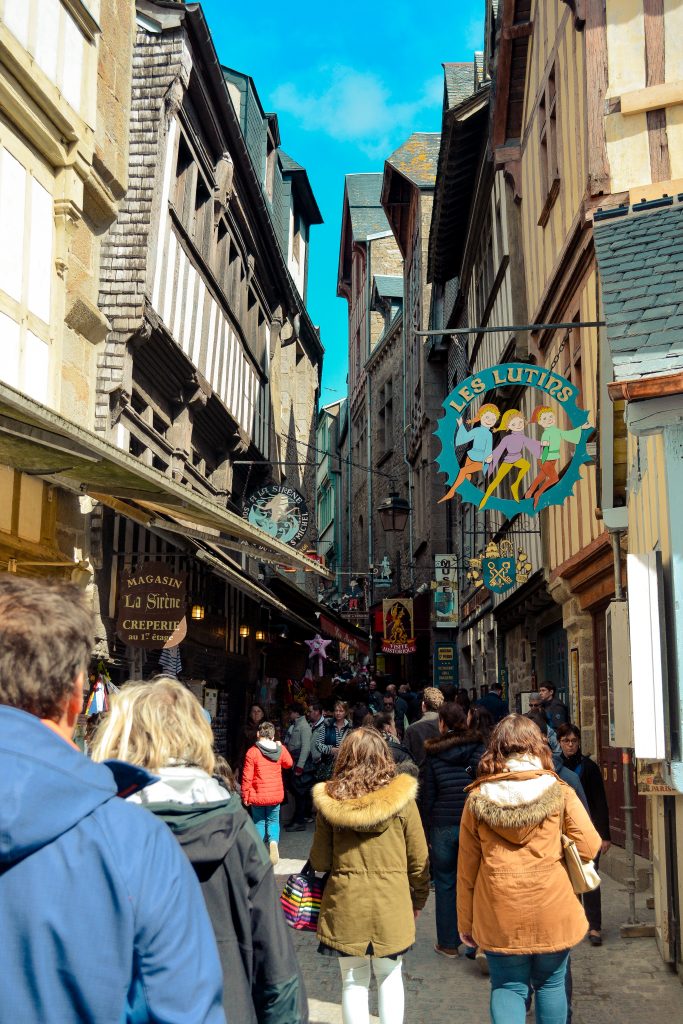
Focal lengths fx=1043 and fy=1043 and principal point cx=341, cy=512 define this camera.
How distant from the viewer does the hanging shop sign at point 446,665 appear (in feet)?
76.8

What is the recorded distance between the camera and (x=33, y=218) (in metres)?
7.82

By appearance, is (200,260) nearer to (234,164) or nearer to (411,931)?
(234,164)

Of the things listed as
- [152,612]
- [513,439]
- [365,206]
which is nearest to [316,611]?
[152,612]

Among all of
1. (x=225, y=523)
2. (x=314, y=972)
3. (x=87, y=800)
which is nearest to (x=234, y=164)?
(x=225, y=523)

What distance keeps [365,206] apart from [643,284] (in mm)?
35259

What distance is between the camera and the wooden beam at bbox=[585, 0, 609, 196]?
878 centimetres

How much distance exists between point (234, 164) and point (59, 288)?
8.77 meters

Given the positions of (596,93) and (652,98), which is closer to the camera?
(652,98)

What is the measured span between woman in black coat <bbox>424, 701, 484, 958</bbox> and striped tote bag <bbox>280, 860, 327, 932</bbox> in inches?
78.6

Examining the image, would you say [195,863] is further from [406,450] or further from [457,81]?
[406,450]

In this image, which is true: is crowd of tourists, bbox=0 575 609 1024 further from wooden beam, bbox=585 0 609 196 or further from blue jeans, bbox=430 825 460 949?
wooden beam, bbox=585 0 609 196

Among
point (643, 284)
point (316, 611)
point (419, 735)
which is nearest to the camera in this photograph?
point (643, 284)

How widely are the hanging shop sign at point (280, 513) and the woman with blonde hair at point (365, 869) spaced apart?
37.5 feet

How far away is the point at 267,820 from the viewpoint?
31.0 feet
